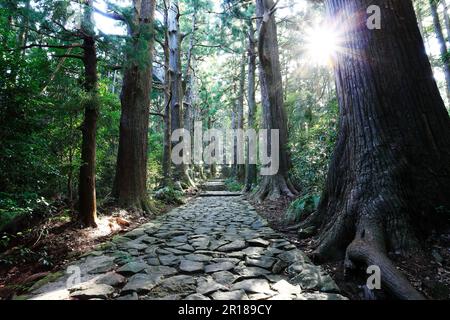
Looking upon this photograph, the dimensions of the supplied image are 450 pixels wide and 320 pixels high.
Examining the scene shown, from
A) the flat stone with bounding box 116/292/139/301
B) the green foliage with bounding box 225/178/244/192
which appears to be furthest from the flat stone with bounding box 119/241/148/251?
the green foliage with bounding box 225/178/244/192

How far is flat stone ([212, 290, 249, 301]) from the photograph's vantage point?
2.60 m

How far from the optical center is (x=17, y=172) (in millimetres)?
3738

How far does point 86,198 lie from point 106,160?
421cm

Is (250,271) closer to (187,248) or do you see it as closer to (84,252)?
(187,248)

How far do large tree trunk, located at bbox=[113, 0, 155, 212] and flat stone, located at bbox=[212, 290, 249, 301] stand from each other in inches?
184

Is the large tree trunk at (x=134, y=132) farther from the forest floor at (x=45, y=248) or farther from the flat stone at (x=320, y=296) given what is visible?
the flat stone at (x=320, y=296)

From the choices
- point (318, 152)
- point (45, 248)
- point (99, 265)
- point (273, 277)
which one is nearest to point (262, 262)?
point (273, 277)

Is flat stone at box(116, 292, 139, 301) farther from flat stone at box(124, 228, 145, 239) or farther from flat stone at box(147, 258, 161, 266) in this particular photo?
flat stone at box(124, 228, 145, 239)

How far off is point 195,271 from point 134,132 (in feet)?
16.1

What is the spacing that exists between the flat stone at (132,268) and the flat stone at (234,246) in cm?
123

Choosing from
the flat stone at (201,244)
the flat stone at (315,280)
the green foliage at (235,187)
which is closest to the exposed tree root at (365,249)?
the flat stone at (315,280)

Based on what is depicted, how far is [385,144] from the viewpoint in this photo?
3.46m

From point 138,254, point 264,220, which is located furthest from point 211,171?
point 138,254
